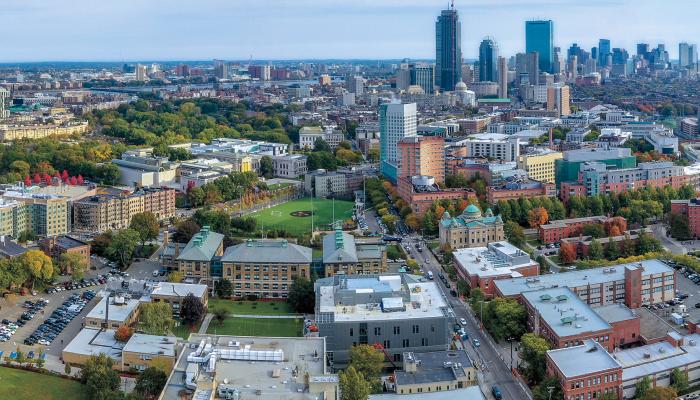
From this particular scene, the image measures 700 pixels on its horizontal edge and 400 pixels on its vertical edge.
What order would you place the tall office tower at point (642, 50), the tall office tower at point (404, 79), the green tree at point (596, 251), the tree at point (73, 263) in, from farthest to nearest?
the tall office tower at point (642, 50) → the tall office tower at point (404, 79) → the green tree at point (596, 251) → the tree at point (73, 263)

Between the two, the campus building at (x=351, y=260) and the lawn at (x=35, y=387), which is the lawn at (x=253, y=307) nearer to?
the campus building at (x=351, y=260)

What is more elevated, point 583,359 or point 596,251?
point 596,251

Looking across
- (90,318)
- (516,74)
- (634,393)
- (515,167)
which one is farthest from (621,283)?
(516,74)

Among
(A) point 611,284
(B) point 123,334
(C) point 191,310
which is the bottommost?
(B) point 123,334

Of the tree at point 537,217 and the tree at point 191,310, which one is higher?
the tree at point 537,217

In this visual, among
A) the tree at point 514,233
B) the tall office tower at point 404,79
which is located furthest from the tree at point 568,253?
the tall office tower at point 404,79

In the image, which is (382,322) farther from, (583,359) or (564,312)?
(583,359)

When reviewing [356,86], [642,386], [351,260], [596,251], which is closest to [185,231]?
[351,260]
